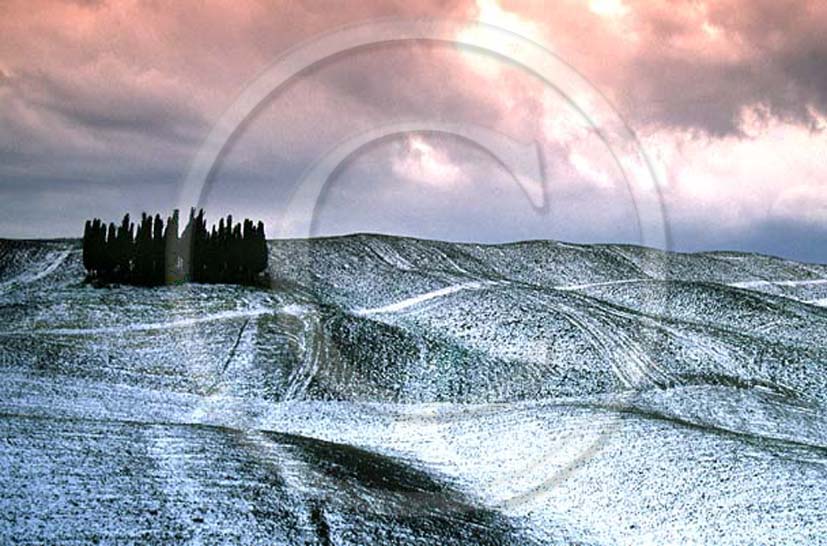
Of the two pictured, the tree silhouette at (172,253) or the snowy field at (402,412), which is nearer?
the snowy field at (402,412)

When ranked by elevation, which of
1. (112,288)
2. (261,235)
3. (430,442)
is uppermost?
(261,235)

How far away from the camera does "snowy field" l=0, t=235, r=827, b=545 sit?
74.9 ft

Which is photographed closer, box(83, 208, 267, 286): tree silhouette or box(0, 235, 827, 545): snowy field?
box(0, 235, 827, 545): snowy field

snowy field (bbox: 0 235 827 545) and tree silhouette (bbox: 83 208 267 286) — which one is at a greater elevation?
tree silhouette (bbox: 83 208 267 286)

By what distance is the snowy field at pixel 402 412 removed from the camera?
22.8 m

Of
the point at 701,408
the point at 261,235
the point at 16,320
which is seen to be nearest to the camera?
the point at 701,408

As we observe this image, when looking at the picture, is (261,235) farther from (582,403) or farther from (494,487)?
(494,487)

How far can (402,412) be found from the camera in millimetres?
43781

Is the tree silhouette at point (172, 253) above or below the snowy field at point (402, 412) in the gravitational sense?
above

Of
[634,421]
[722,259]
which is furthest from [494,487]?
[722,259]

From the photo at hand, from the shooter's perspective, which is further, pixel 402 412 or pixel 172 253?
pixel 172 253

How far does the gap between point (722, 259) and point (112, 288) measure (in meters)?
106

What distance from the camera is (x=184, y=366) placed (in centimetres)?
Answer: 4822

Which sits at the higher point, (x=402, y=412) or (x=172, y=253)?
(x=172, y=253)
